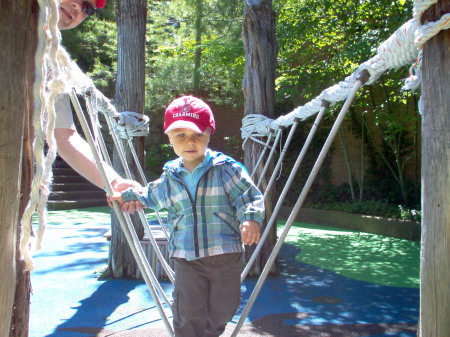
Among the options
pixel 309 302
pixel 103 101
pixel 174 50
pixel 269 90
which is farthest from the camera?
pixel 174 50

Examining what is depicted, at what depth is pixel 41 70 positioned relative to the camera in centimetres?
78

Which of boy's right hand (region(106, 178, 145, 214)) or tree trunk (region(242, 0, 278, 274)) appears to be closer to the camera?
boy's right hand (region(106, 178, 145, 214))

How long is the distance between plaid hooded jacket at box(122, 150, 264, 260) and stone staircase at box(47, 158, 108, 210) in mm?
7067

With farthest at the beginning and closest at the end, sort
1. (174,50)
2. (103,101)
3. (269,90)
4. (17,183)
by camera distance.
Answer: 1. (174,50)
2. (269,90)
3. (103,101)
4. (17,183)

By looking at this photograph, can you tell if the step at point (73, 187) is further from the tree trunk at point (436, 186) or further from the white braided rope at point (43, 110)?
the tree trunk at point (436, 186)

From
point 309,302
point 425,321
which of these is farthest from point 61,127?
point 309,302

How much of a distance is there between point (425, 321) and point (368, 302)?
7.35 ft

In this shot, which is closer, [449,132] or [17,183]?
[17,183]

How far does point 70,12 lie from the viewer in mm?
1350

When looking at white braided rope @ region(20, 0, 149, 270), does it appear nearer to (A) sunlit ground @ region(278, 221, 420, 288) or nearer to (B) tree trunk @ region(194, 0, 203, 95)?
(A) sunlit ground @ region(278, 221, 420, 288)

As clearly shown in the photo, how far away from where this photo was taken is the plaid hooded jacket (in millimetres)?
1708

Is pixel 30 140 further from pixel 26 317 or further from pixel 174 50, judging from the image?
pixel 174 50

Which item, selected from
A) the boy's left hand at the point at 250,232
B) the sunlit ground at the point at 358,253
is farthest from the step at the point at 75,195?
the boy's left hand at the point at 250,232

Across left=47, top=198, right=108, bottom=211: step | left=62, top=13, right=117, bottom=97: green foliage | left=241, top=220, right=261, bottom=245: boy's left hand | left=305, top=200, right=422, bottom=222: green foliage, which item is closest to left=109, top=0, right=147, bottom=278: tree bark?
left=241, top=220, right=261, bottom=245: boy's left hand
